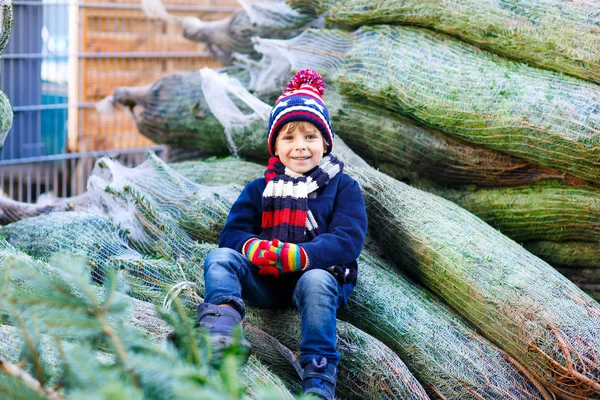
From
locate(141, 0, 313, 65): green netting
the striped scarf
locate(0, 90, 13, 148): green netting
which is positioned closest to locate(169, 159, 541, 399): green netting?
the striped scarf

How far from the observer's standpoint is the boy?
2.54m

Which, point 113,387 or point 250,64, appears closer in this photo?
point 113,387

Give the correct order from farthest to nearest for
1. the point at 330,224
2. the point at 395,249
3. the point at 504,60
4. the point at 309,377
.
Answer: the point at 504,60 < the point at 395,249 < the point at 330,224 < the point at 309,377

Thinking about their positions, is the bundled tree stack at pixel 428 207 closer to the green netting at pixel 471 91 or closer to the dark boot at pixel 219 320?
the green netting at pixel 471 91

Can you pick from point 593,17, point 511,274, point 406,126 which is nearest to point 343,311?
point 511,274

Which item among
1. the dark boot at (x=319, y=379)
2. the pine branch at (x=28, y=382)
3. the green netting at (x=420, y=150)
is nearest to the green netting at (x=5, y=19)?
the green netting at (x=420, y=150)

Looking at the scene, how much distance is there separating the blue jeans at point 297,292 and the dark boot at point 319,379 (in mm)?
34

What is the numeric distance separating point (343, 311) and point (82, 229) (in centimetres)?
138

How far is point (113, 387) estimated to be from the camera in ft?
3.65

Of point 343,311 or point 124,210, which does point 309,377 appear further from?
point 124,210

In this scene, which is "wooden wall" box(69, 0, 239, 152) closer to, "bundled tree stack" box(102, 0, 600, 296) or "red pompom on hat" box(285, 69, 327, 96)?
"bundled tree stack" box(102, 0, 600, 296)

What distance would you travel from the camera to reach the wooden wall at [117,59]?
19.1 feet

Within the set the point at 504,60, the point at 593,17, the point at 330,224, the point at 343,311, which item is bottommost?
the point at 343,311

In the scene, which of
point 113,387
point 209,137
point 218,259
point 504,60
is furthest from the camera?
point 209,137
